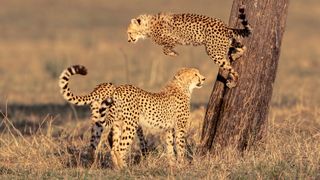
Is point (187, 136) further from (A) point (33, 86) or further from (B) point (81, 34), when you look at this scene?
(B) point (81, 34)

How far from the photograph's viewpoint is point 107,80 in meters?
17.4

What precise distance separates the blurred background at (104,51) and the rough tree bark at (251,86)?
10.2 feet

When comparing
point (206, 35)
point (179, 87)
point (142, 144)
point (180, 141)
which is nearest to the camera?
point (206, 35)

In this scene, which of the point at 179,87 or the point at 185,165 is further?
the point at 179,87

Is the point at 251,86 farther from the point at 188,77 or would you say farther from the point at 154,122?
the point at 154,122

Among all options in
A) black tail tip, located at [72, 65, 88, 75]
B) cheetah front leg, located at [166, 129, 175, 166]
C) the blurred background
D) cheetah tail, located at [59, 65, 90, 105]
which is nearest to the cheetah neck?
cheetah front leg, located at [166, 129, 175, 166]

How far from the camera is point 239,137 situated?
818 centimetres

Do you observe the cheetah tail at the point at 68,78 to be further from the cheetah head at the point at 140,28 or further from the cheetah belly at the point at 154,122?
the cheetah head at the point at 140,28

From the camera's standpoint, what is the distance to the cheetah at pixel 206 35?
7867mm

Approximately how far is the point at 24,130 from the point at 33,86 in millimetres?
6212

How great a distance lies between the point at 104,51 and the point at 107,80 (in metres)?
5.99

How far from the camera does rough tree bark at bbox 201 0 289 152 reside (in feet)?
26.5

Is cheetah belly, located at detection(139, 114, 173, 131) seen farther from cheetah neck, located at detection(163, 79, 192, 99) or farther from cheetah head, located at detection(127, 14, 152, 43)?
cheetah head, located at detection(127, 14, 152, 43)

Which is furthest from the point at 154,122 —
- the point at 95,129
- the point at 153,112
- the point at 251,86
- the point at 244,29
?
the point at 244,29
